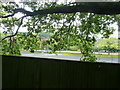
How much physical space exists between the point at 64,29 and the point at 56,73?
4.13 ft

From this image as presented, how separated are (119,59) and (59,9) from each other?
1.41m

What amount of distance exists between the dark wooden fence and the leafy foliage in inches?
26.8

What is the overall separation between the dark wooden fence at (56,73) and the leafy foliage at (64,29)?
0.68m

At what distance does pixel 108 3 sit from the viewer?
74.4 inches

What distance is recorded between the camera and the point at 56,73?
5.81ft

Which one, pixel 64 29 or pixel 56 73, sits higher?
pixel 64 29

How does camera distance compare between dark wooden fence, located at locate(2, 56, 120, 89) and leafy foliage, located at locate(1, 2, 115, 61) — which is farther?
leafy foliage, located at locate(1, 2, 115, 61)

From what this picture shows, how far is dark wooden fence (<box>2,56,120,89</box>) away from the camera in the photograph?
58.6 inches

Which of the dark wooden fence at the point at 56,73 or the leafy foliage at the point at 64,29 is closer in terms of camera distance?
the dark wooden fence at the point at 56,73

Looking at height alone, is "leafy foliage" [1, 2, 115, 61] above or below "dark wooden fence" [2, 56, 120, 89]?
above

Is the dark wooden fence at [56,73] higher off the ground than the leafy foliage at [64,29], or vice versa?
the leafy foliage at [64,29]

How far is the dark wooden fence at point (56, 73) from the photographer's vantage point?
4.89ft

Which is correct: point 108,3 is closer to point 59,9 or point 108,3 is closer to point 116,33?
point 116,33

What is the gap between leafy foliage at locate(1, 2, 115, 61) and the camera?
246 centimetres
